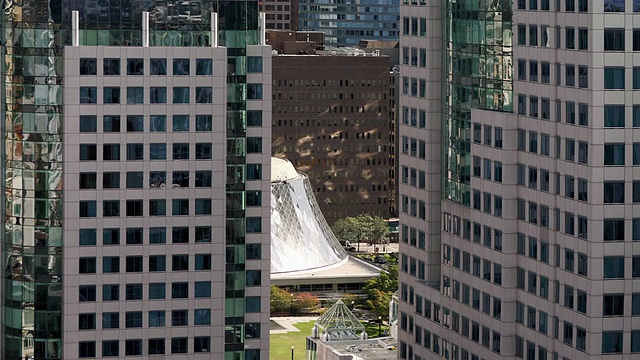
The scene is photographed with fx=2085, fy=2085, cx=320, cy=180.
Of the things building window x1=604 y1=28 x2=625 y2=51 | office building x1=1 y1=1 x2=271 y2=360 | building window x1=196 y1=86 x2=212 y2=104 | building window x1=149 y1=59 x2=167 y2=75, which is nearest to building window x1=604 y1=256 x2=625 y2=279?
building window x1=604 y1=28 x2=625 y2=51

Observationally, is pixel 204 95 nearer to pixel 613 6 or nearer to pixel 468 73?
pixel 468 73

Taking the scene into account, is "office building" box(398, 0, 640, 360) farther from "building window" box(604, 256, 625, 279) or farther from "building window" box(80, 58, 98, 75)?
"building window" box(80, 58, 98, 75)

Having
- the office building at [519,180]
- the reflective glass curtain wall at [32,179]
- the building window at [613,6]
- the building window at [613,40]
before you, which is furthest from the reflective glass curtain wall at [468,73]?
the reflective glass curtain wall at [32,179]

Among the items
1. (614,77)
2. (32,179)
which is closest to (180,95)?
(32,179)

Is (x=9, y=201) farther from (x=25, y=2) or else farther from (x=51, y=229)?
(x=25, y=2)

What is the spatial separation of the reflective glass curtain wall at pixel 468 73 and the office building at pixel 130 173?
13310mm

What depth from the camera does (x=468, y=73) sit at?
14900 centimetres

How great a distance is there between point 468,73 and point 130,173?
993 inches

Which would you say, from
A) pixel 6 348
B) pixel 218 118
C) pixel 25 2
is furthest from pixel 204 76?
pixel 6 348

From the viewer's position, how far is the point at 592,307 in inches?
4973

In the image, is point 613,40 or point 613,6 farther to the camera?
point 613,40

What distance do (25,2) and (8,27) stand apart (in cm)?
224

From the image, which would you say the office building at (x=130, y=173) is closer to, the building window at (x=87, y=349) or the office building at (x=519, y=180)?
the building window at (x=87, y=349)

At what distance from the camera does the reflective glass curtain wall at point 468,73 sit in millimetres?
143250
